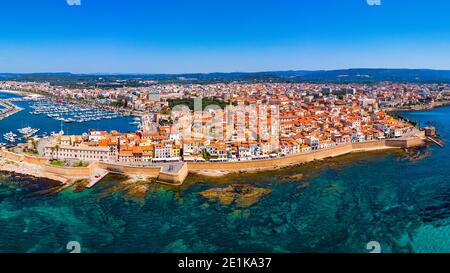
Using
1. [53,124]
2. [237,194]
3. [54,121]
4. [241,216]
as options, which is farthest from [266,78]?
[241,216]

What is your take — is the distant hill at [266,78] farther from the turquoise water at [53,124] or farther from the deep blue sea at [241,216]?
the deep blue sea at [241,216]

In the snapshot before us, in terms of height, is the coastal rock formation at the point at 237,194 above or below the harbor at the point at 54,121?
below

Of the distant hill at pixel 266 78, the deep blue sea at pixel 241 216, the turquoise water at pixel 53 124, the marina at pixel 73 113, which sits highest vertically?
the distant hill at pixel 266 78

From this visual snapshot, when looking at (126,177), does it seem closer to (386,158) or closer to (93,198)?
(93,198)

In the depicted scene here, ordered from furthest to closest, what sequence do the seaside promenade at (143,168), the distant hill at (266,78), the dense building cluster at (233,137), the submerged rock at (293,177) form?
the distant hill at (266,78)
the dense building cluster at (233,137)
the submerged rock at (293,177)
the seaside promenade at (143,168)

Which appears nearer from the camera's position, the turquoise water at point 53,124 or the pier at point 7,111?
the turquoise water at point 53,124

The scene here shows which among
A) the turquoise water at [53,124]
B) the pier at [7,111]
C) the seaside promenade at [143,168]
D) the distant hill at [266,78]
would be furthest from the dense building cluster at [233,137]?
the distant hill at [266,78]

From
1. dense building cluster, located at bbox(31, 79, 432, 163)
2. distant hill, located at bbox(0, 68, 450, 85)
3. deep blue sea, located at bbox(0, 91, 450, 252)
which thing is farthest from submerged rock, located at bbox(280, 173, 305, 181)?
distant hill, located at bbox(0, 68, 450, 85)

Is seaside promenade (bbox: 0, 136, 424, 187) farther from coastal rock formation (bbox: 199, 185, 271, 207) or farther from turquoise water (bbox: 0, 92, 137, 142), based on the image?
turquoise water (bbox: 0, 92, 137, 142)
